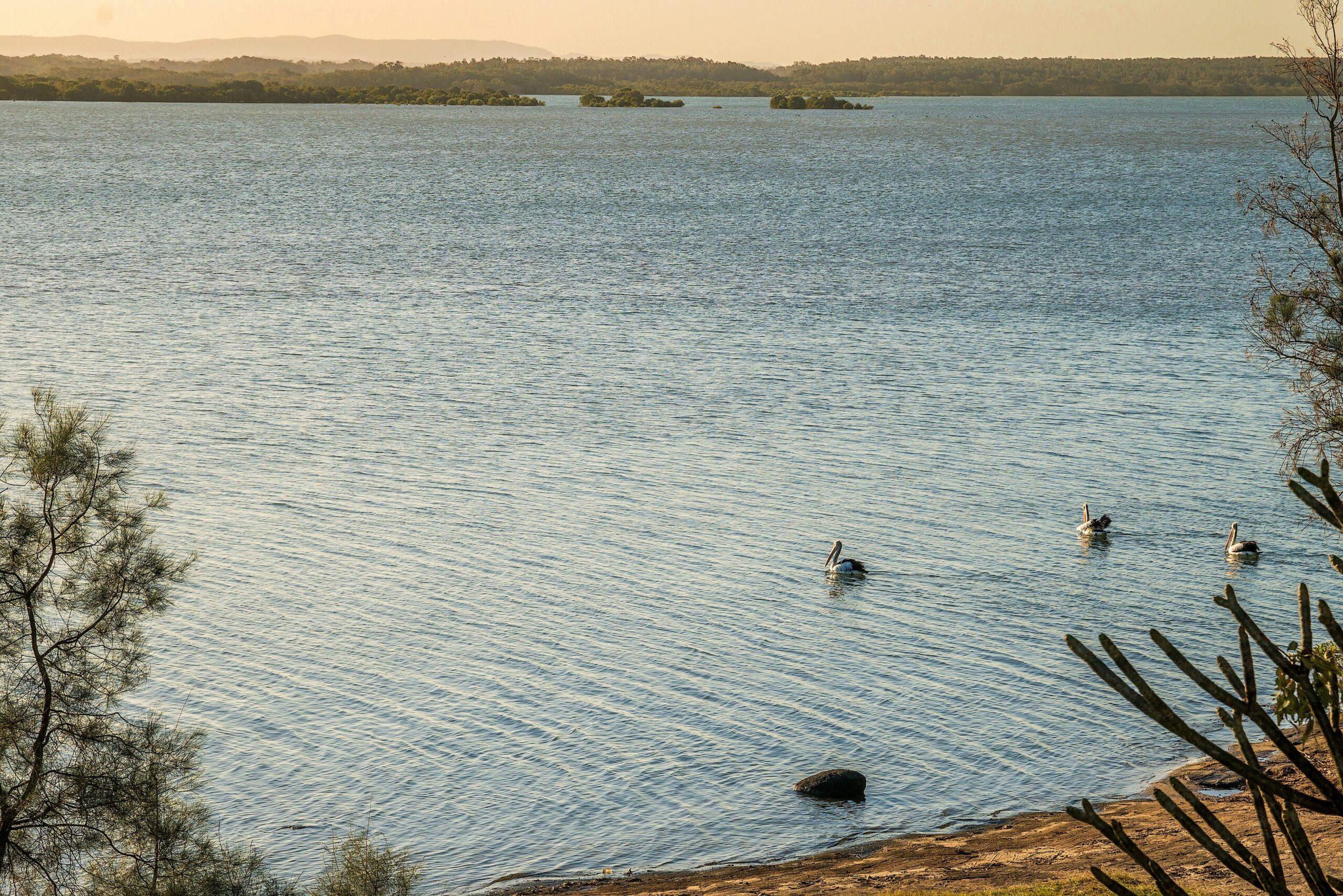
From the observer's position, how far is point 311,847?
57.1ft

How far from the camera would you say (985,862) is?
52.3 feet

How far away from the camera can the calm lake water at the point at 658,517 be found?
19609 mm

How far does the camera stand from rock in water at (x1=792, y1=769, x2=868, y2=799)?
1869 cm

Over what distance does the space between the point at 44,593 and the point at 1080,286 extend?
5923cm

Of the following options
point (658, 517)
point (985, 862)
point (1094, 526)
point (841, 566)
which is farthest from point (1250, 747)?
point (658, 517)

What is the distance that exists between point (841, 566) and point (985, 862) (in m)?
12.0

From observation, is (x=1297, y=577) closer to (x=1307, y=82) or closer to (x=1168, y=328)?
(x=1307, y=82)

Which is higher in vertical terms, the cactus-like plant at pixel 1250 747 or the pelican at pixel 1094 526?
the cactus-like plant at pixel 1250 747

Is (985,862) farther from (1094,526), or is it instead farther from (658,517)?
(658,517)

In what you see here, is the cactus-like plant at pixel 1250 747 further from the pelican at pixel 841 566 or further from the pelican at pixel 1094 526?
the pelican at pixel 1094 526

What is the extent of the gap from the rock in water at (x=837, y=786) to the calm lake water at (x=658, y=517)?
0.31 m

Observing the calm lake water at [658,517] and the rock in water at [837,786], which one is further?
the calm lake water at [658,517]

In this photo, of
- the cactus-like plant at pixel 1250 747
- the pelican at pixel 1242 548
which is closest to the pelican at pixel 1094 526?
the pelican at pixel 1242 548

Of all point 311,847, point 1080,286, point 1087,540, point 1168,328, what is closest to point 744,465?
point 1087,540
